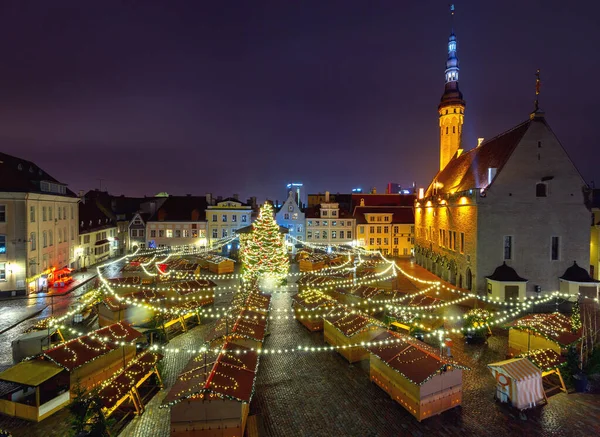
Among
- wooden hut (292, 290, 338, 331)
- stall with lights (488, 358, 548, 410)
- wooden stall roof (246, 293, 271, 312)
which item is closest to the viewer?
A: stall with lights (488, 358, 548, 410)

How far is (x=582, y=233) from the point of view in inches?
1049

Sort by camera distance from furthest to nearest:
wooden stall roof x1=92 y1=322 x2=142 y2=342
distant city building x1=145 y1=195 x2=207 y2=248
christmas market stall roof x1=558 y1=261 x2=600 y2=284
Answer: distant city building x1=145 y1=195 x2=207 y2=248 < christmas market stall roof x1=558 y1=261 x2=600 y2=284 < wooden stall roof x1=92 y1=322 x2=142 y2=342

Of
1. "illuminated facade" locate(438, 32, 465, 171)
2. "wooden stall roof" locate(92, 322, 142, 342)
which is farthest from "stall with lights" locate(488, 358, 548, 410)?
"illuminated facade" locate(438, 32, 465, 171)

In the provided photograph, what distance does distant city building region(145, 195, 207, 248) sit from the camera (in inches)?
2082

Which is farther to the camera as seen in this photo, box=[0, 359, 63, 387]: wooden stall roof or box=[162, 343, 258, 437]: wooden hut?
box=[0, 359, 63, 387]: wooden stall roof

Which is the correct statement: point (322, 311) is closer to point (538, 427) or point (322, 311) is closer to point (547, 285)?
point (538, 427)

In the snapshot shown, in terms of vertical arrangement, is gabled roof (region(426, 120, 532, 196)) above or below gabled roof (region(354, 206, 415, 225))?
above

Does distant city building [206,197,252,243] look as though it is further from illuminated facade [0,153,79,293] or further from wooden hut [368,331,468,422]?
wooden hut [368,331,468,422]

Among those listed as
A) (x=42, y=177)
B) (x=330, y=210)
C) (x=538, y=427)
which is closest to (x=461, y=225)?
(x=538, y=427)

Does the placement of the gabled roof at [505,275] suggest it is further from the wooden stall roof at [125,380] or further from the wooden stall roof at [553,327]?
the wooden stall roof at [125,380]

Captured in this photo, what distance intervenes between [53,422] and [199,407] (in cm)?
549

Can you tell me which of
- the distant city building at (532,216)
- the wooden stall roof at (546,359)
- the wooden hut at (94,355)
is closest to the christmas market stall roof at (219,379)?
the wooden hut at (94,355)

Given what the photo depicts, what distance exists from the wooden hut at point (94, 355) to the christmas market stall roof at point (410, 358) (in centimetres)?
990

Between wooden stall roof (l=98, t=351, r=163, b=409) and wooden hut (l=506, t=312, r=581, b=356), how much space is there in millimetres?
15345
